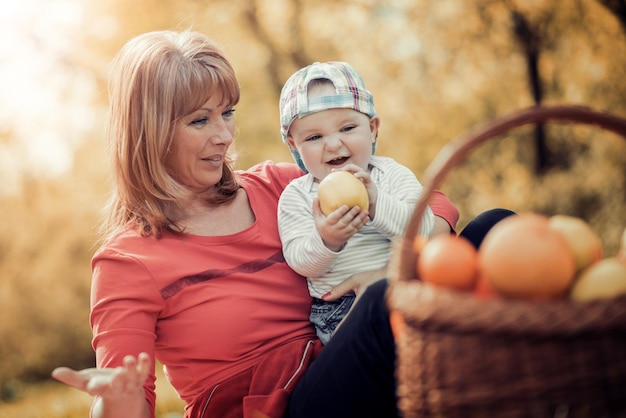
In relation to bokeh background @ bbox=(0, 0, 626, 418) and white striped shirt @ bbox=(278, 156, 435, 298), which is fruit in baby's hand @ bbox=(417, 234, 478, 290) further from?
bokeh background @ bbox=(0, 0, 626, 418)

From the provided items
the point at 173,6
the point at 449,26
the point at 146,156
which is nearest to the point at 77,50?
the point at 173,6

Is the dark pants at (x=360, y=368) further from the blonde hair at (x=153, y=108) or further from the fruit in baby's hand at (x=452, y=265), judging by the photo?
the blonde hair at (x=153, y=108)

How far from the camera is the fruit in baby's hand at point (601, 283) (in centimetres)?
142

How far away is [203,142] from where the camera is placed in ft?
8.37

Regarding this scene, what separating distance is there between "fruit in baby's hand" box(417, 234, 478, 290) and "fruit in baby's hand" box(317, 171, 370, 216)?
71 centimetres

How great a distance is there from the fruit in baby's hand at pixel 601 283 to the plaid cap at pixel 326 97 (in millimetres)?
1248

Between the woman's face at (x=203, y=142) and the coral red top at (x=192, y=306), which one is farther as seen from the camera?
the woman's face at (x=203, y=142)

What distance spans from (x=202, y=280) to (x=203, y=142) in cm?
51

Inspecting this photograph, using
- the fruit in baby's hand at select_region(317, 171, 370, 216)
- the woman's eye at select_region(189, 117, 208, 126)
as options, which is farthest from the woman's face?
the fruit in baby's hand at select_region(317, 171, 370, 216)

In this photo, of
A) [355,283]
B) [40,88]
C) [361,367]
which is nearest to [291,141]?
[355,283]

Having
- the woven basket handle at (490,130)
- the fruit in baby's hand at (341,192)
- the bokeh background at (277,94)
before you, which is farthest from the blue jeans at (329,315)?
the bokeh background at (277,94)

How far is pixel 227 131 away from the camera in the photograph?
2.58m

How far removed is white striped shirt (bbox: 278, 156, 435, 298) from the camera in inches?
93.7

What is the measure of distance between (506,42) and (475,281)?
7.55 m
